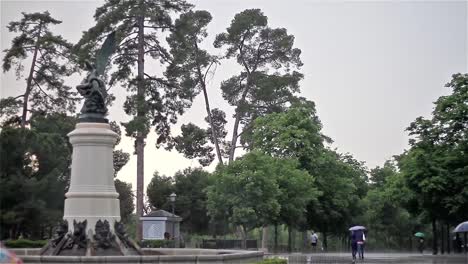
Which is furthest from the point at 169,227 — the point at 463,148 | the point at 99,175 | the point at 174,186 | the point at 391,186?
the point at 174,186

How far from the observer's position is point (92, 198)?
22.8 meters

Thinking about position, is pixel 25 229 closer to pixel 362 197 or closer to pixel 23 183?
pixel 23 183

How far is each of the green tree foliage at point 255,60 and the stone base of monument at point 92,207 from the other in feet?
109

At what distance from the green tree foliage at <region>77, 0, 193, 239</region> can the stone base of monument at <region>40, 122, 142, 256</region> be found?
1923 cm

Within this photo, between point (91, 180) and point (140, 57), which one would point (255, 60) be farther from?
point (91, 180)

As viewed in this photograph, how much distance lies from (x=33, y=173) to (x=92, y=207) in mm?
30361

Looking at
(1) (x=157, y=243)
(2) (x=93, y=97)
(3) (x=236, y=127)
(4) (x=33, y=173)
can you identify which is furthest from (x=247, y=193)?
(2) (x=93, y=97)

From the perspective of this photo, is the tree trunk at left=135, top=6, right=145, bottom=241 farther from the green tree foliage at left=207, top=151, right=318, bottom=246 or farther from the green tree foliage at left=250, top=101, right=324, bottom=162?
the green tree foliage at left=250, top=101, right=324, bottom=162

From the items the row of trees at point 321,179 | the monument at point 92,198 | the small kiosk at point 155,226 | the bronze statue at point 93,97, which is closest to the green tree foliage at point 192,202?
the row of trees at point 321,179

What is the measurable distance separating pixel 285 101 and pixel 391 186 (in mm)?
13035

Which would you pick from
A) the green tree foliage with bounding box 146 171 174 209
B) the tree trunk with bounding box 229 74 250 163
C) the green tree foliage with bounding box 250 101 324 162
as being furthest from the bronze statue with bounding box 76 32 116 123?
the green tree foliage with bounding box 146 171 174 209

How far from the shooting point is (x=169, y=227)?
4522 centimetres

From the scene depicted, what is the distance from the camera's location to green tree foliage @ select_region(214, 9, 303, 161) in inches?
2242

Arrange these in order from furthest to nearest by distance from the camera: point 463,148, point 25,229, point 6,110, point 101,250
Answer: point 25,229
point 6,110
point 463,148
point 101,250
